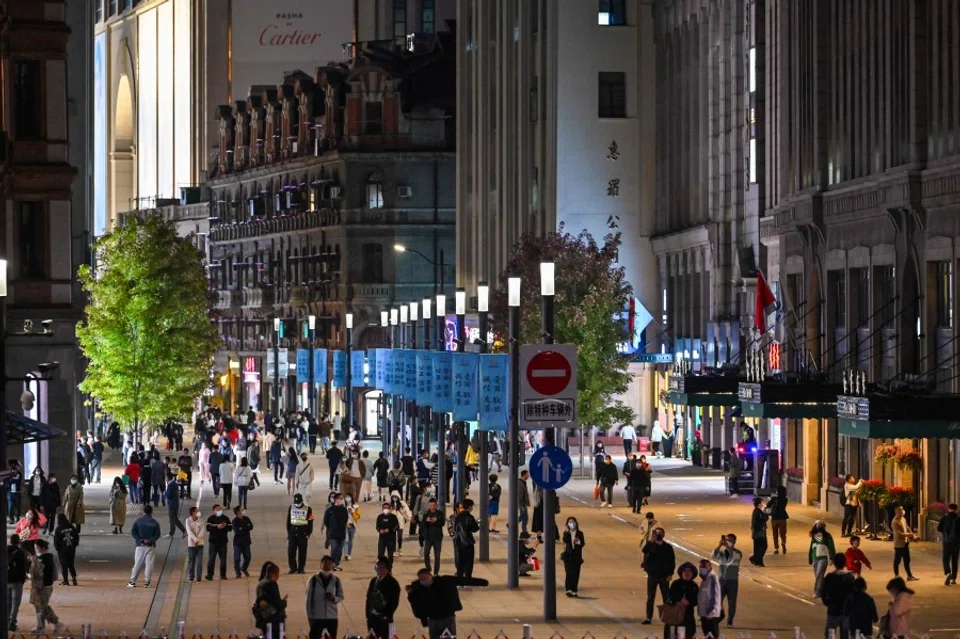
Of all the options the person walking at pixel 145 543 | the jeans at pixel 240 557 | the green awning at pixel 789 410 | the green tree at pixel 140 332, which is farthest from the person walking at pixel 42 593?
the green tree at pixel 140 332

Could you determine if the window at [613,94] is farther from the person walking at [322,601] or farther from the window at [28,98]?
the person walking at [322,601]

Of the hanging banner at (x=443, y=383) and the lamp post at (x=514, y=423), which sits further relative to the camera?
the hanging banner at (x=443, y=383)

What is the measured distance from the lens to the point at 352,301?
133000 millimetres

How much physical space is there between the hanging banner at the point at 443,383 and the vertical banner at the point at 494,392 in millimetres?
8536

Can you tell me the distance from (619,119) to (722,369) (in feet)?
128

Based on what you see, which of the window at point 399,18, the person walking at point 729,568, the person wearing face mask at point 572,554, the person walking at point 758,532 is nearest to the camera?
the person walking at point 729,568

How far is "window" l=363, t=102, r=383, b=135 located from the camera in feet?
434

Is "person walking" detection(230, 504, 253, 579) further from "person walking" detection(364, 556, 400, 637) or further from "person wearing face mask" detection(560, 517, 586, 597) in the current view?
"person walking" detection(364, 556, 400, 637)

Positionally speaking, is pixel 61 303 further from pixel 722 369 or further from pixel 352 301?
pixel 352 301

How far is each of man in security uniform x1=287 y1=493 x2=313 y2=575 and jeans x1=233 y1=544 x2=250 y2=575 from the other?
826 millimetres

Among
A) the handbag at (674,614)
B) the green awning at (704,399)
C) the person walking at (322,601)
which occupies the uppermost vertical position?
the green awning at (704,399)

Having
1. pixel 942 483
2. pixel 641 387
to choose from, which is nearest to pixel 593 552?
pixel 942 483

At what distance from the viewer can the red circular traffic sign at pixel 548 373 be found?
1375 inches

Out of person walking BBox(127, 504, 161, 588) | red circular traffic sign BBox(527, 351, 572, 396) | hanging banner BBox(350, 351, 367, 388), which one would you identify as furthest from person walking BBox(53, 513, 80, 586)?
hanging banner BBox(350, 351, 367, 388)
